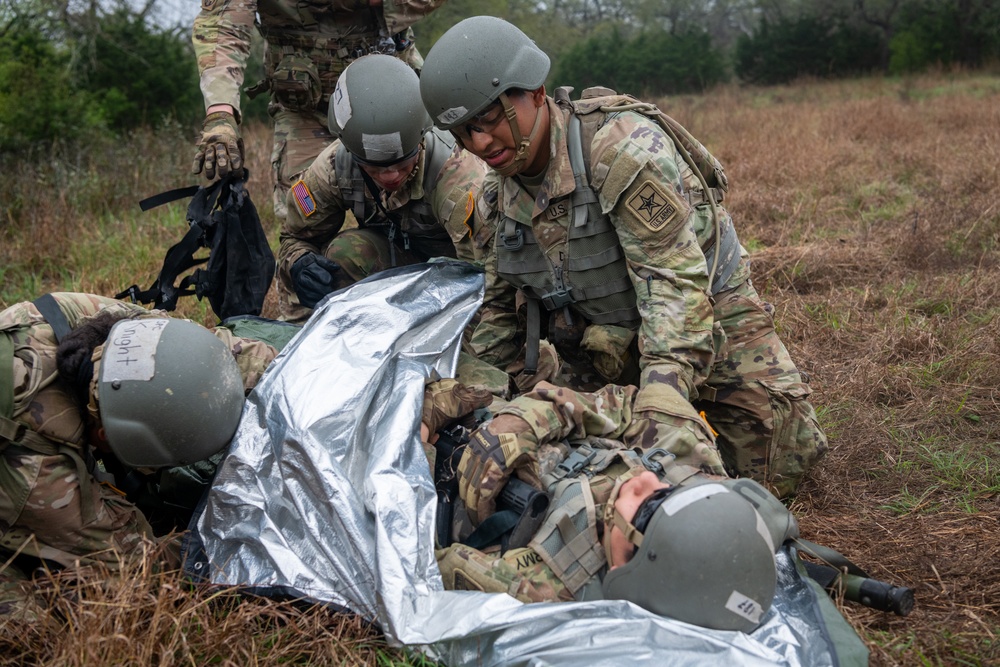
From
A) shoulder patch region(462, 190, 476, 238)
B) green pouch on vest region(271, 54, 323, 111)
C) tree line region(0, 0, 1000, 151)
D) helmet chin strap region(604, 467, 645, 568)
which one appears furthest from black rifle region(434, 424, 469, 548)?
tree line region(0, 0, 1000, 151)

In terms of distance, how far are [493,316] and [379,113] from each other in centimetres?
92

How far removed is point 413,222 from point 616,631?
2419mm

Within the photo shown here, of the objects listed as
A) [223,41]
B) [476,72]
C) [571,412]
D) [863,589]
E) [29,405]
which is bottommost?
[863,589]

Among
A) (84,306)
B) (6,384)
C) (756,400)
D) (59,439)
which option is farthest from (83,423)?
(756,400)

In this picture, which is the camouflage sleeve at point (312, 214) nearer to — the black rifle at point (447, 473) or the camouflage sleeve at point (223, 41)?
the camouflage sleeve at point (223, 41)

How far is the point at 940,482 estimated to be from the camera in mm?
3312

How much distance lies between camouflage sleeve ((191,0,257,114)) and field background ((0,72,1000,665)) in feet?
4.39

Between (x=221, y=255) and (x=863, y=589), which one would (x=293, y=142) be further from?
(x=863, y=589)

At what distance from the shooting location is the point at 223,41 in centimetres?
442

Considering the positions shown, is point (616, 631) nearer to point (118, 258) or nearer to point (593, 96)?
point (593, 96)

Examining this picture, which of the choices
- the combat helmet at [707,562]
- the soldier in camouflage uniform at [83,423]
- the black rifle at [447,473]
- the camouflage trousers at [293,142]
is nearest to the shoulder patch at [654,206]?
the black rifle at [447,473]

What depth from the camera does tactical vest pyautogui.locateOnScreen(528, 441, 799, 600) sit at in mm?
2383

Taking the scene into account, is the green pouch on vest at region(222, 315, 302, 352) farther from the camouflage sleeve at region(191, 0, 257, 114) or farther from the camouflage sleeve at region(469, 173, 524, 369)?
the camouflage sleeve at region(191, 0, 257, 114)

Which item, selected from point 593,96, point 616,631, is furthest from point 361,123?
point 616,631
